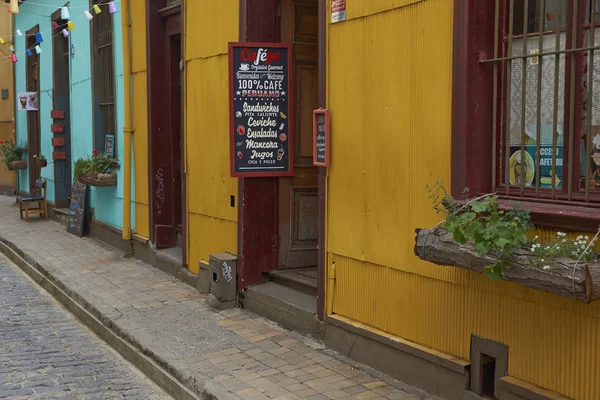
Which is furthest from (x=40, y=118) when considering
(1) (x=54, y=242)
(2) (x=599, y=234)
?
(2) (x=599, y=234)

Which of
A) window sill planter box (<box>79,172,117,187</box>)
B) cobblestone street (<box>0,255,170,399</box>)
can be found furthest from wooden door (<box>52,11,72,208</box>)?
cobblestone street (<box>0,255,170,399</box>)

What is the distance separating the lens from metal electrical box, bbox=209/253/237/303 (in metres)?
7.59

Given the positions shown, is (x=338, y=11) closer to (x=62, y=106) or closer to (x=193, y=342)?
(x=193, y=342)

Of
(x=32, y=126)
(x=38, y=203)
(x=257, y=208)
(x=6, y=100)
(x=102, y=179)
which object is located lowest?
(x=38, y=203)

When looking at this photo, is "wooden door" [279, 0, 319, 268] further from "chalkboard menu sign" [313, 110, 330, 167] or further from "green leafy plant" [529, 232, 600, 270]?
"green leafy plant" [529, 232, 600, 270]

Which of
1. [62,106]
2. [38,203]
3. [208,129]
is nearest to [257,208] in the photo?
[208,129]

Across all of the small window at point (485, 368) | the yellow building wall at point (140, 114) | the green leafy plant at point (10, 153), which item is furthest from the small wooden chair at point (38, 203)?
the small window at point (485, 368)

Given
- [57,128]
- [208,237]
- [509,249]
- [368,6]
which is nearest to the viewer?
[509,249]

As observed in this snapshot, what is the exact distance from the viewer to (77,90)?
13.4 metres

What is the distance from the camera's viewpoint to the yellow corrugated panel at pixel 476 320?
400cm

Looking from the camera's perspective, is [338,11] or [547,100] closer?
[547,100]

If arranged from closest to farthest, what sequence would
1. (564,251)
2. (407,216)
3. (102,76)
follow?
(564,251)
(407,216)
(102,76)

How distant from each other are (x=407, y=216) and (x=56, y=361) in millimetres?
3463

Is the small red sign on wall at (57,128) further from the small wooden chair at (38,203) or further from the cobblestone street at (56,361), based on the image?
the cobblestone street at (56,361)
